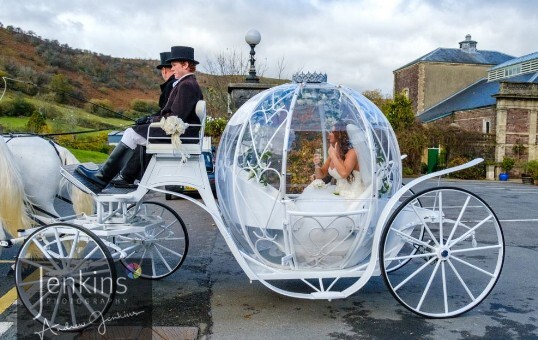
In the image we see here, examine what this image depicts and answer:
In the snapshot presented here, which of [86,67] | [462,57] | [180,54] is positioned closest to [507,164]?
[462,57]

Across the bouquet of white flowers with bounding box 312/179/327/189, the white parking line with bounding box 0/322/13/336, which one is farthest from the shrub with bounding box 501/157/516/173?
the white parking line with bounding box 0/322/13/336

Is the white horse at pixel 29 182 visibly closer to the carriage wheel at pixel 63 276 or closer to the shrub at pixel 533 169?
the carriage wheel at pixel 63 276

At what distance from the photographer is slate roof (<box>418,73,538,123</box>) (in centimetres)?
3378

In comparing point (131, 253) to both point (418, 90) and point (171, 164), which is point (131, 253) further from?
point (418, 90)

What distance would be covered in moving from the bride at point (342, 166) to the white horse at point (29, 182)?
2.55 m

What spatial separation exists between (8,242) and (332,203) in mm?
2940

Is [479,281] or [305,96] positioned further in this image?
[479,281]

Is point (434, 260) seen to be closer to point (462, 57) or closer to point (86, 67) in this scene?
point (462, 57)

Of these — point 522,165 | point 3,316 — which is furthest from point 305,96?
point 522,165

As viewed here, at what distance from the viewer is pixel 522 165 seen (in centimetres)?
2894

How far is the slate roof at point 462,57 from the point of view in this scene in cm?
4409

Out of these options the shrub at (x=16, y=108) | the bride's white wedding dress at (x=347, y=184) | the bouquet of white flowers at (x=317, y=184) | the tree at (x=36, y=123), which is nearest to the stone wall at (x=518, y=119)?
the tree at (x=36, y=123)

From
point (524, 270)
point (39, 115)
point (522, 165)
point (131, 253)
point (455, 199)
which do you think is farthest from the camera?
point (522, 165)

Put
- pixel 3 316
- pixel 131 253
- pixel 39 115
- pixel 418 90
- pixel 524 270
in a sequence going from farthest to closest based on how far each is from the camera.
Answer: pixel 418 90, pixel 39 115, pixel 524 270, pixel 131 253, pixel 3 316
